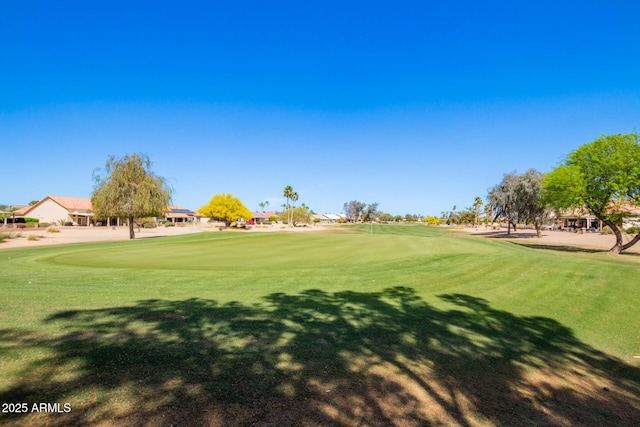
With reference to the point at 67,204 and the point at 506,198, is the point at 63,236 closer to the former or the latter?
the point at 67,204

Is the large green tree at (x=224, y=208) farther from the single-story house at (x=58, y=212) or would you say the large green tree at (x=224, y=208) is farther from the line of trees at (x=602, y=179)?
the line of trees at (x=602, y=179)

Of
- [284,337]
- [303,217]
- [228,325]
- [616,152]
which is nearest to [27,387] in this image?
[228,325]

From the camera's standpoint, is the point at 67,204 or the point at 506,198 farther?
the point at 67,204

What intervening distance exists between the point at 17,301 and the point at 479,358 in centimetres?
946

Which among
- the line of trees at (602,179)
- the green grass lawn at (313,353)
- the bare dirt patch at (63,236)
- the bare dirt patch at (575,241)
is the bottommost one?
the bare dirt patch at (575,241)

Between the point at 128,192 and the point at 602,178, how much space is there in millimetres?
47392

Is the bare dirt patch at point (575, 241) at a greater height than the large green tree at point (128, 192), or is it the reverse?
the large green tree at point (128, 192)

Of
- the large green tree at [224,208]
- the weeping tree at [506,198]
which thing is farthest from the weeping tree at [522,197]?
the large green tree at [224,208]

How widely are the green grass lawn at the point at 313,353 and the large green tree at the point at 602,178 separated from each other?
64.6 feet

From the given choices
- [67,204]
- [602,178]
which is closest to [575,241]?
[602,178]

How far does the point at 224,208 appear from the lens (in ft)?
255

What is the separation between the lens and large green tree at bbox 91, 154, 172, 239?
39.1 meters

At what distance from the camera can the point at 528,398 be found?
4.39 m

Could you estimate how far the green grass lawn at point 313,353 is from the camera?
3.64m
